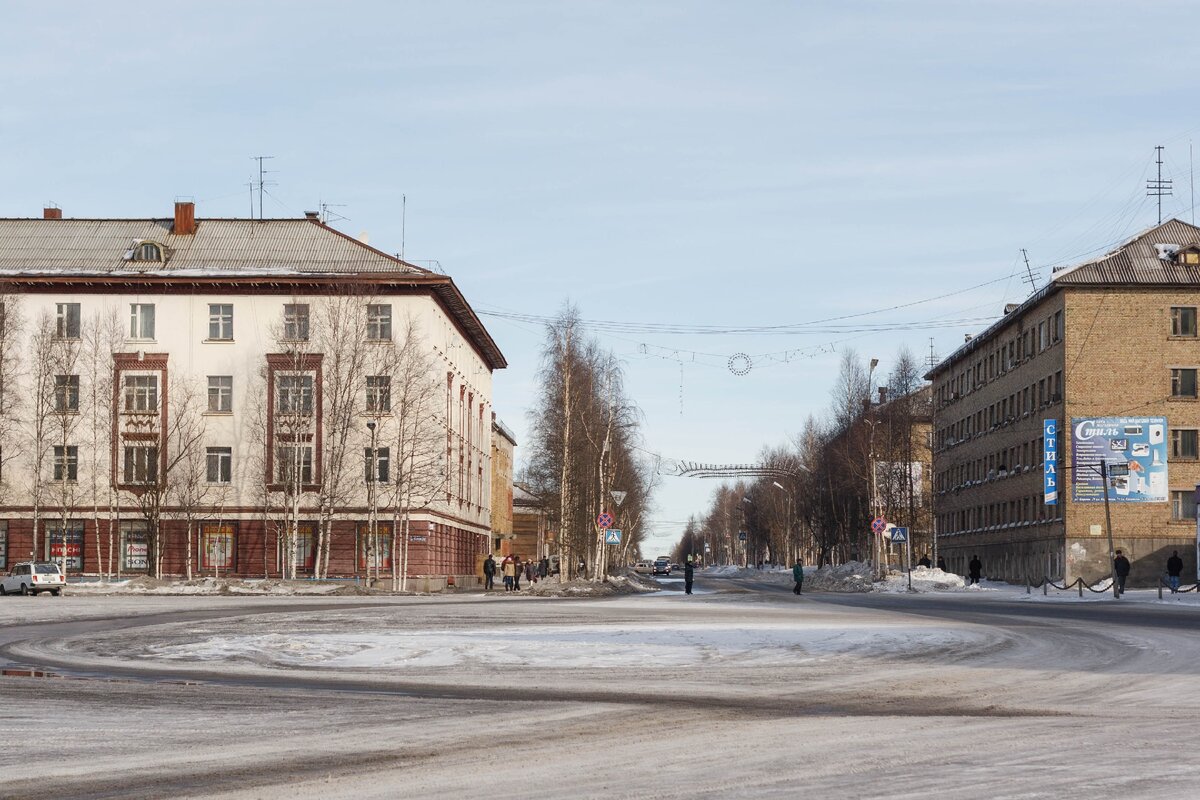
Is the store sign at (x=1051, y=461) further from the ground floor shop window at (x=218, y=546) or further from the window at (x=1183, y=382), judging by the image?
the ground floor shop window at (x=218, y=546)

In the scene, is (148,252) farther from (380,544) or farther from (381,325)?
(380,544)

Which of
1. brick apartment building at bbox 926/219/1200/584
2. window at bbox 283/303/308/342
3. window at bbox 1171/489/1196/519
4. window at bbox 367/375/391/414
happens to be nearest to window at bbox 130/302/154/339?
window at bbox 283/303/308/342

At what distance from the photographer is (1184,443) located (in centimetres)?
7519

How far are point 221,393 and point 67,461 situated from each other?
301 inches

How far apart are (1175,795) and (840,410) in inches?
3825

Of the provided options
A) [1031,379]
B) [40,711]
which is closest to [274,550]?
[1031,379]

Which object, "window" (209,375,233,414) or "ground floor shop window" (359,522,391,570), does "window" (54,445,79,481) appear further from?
"ground floor shop window" (359,522,391,570)

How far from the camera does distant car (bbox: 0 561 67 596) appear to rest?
59719 millimetres

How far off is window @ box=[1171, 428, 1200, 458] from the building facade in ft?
119

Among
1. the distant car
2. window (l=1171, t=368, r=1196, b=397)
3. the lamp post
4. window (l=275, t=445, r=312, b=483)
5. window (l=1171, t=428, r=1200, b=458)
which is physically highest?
window (l=1171, t=368, r=1196, b=397)

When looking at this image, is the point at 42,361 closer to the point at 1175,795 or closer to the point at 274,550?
the point at 274,550

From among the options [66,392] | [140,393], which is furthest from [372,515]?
[66,392]

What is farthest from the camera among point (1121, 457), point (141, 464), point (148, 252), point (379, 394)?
point (1121, 457)

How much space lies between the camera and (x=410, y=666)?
20594mm
